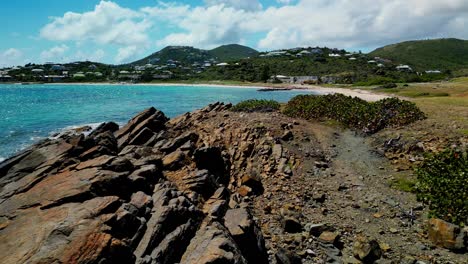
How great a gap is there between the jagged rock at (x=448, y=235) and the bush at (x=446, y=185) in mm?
1330

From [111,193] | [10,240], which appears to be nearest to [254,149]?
[111,193]

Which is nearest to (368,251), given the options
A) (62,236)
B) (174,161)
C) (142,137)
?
(62,236)

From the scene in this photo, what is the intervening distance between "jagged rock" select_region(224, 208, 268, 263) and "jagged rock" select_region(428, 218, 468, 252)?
21.6ft

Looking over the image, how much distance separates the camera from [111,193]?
12.8 meters

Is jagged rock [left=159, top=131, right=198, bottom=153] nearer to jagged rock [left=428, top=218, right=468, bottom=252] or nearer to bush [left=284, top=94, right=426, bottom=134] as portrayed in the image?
bush [left=284, top=94, right=426, bottom=134]

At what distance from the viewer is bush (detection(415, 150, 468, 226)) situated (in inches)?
590

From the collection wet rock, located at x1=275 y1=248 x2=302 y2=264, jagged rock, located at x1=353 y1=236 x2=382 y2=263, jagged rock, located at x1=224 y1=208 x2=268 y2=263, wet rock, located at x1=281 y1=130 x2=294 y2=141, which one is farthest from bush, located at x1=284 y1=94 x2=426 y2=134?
jagged rock, located at x1=224 y1=208 x2=268 y2=263

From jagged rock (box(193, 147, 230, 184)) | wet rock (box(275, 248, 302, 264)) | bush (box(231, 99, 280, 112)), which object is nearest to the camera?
wet rock (box(275, 248, 302, 264))

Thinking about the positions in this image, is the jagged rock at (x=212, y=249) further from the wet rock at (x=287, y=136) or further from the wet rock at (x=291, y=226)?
the wet rock at (x=287, y=136)

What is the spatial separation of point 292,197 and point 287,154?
5.13 m

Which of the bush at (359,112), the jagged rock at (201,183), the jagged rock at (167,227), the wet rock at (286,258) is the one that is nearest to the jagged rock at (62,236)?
the jagged rock at (167,227)

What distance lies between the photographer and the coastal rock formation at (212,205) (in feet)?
31.9

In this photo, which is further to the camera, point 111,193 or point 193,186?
point 193,186

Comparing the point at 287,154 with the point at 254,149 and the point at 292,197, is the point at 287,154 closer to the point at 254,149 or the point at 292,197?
the point at 254,149
